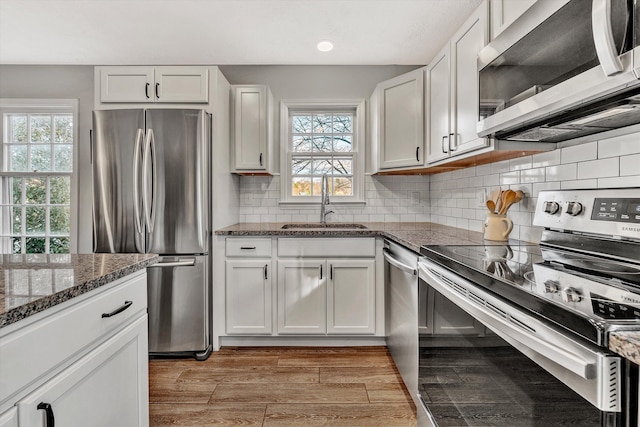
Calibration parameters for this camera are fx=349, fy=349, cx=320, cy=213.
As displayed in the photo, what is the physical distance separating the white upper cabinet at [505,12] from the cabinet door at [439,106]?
496 mm

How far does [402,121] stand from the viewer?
Result: 9.07 feet

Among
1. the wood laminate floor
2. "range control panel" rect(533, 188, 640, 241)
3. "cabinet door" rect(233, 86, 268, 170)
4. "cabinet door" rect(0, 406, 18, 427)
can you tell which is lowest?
the wood laminate floor

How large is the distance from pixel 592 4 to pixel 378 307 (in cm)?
217

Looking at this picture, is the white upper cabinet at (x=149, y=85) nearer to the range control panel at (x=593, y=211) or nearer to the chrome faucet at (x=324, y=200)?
the chrome faucet at (x=324, y=200)

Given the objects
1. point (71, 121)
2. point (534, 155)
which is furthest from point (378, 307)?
point (71, 121)

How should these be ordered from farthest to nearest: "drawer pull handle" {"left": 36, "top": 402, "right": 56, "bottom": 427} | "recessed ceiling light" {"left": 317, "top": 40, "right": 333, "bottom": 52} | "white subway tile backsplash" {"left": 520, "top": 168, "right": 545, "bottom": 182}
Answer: "recessed ceiling light" {"left": 317, "top": 40, "right": 333, "bottom": 52}
"white subway tile backsplash" {"left": 520, "top": 168, "right": 545, "bottom": 182}
"drawer pull handle" {"left": 36, "top": 402, "right": 56, "bottom": 427}

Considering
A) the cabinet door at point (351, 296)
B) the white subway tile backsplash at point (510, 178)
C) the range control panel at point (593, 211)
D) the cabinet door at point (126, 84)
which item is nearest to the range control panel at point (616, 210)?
the range control panel at point (593, 211)

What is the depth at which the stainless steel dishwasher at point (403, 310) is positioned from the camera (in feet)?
6.02

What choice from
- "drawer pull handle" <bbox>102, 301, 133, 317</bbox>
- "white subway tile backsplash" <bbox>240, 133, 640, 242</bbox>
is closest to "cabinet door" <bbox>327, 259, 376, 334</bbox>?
"white subway tile backsplash" <bbox>240, 133, 640, 242</bbox>

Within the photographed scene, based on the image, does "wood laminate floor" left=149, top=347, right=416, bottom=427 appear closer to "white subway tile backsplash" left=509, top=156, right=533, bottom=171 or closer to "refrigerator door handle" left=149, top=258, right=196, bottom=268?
"refrigerator door handle" left=149, top=258, right=196, bottom=268

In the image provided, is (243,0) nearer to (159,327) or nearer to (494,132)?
(494,132)

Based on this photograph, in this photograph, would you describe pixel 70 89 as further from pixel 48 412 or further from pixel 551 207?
pixel 551 207

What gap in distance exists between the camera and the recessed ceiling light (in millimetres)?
2783

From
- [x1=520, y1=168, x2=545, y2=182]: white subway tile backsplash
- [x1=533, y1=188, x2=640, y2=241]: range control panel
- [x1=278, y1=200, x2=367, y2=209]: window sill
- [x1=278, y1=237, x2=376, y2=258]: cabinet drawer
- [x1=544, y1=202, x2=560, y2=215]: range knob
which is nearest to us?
[x1=533, y1=188, x2=640, y2=241]: range control panel
